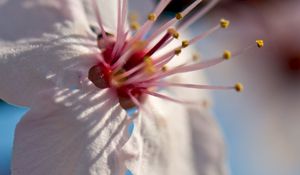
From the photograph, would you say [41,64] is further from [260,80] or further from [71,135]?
[260,80]

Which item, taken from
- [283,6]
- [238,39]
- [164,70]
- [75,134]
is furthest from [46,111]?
[283,6]

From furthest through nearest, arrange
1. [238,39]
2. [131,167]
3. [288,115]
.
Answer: [288,115], [238,39], [131,167]

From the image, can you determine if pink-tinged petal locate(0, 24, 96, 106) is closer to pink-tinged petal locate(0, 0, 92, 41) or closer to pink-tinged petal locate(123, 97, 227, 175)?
pink-tinged petal locate(0, 0, 92, 41)

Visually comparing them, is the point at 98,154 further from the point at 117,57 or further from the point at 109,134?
the point at 117,57

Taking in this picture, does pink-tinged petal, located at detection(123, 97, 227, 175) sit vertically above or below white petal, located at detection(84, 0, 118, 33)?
below

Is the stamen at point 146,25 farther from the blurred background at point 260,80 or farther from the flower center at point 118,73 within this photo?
the blurred background at point 260,80

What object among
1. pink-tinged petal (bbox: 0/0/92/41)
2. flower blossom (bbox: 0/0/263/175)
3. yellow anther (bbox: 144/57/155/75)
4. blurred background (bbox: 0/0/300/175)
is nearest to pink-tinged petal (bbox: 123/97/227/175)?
flower blossom (bbox: 0/0/263/175)

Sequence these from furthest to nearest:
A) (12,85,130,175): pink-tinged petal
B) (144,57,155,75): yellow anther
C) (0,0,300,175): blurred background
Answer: (0,0,300,175): blurred background, (144,57,155,75): yellow anther, (12,85,130,175): pink-tinged petal
